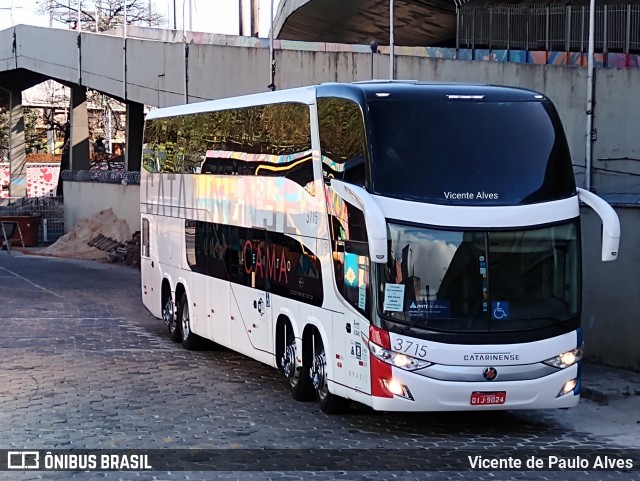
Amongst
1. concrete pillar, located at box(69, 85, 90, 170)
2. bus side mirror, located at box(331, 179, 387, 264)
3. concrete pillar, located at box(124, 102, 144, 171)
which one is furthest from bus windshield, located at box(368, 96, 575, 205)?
concrete pillar, located at box(69, 85, 90, 170)

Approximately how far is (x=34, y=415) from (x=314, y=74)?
16340 millimetres

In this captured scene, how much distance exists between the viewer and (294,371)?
15.0 m

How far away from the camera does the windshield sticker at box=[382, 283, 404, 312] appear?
12.3 m

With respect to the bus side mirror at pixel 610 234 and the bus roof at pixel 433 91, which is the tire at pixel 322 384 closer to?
the bus roof at pixel 433 91

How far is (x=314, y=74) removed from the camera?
28438 millimetres

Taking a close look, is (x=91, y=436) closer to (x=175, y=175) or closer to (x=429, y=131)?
(x=429, y=131)

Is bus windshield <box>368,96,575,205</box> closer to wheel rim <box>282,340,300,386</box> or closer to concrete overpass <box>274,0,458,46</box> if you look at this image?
wheel rim <box>282,340,300,386</box>

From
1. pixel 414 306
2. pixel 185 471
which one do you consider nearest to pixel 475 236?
pixel 414 306

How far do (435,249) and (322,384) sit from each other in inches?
103

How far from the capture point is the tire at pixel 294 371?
14.7m

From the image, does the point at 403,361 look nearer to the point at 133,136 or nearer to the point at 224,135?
the point at 224,135

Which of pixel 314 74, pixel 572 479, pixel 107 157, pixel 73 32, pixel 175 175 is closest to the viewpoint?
pixel 572 479

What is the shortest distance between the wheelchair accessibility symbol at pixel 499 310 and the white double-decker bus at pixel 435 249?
0.03ft

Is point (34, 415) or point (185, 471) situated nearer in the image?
point (185, 471)
